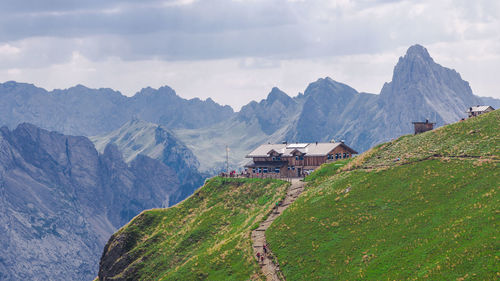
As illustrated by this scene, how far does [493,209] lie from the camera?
64.6m

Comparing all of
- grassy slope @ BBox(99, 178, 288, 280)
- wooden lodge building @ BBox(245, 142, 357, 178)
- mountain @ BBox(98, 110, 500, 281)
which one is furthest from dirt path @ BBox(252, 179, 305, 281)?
wooden lodge building @ BBox(245, 142, 357, 178)

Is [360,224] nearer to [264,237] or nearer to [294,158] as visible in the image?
[264,237]

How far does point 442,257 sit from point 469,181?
20119 millimetres

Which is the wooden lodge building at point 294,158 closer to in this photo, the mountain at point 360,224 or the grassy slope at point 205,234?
the grassy slope at point 205,234

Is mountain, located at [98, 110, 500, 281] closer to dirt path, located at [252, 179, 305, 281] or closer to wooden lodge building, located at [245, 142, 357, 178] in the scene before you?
dirt path, located at [252, 179, 305, 281]

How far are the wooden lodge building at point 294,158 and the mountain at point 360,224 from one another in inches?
701

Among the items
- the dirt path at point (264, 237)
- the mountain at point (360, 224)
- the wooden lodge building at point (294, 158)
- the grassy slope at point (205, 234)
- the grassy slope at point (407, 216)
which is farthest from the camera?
the wooden lodge building at point (294, 158)

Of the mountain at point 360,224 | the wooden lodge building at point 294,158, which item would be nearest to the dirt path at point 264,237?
the mountain at point 360,224

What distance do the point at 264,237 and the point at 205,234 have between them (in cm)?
2288

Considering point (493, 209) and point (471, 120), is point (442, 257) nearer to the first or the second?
point (493, 209)

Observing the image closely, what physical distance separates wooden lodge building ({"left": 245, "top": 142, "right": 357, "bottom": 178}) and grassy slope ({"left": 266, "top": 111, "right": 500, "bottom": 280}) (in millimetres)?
33400

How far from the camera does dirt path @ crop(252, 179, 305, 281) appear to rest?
73.6 meters

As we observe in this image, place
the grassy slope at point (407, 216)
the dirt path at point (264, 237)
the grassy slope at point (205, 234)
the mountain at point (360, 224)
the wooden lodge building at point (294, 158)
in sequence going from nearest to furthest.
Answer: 1. the grassy slope at point (407, 216)
2. the mountain at point (360, 224)
3. the dirt path at point (264, 237)
4. the grassy slope at point (205, 234)
5. the wooden lodge building at point (294, 158)

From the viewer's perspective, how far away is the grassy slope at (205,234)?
273 feet
